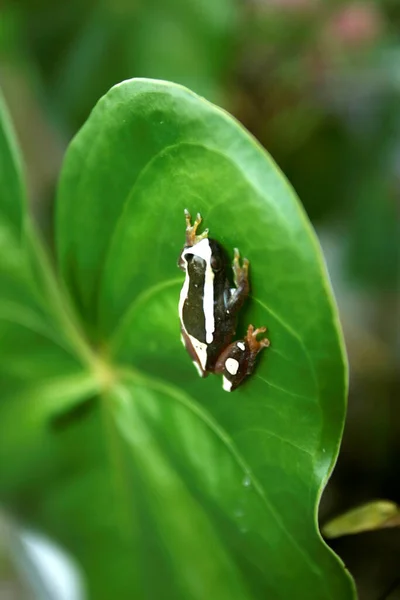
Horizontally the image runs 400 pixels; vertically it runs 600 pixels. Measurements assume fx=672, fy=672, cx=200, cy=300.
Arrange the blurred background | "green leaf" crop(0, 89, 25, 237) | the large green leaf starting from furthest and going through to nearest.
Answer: the blurred background, "green leaf" crop(0, 89, 25, 237), the large green leaf

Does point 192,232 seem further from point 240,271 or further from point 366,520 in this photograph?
point 366,520

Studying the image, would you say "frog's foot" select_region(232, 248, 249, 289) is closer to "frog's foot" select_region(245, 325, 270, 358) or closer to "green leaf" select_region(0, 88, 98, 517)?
"frog's foot" select_region(245, 325, 270, 358)

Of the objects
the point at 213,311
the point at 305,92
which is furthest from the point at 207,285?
the point at 305,92

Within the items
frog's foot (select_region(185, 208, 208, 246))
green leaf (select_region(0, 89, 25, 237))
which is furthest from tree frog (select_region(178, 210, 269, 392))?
green leaf (select_region(0, 89, 25, 237))

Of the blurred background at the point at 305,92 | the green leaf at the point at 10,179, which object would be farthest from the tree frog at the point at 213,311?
the blurred background at the point at 305,92

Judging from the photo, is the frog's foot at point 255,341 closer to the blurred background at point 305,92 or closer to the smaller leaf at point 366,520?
the smaller leaf at point 366,520

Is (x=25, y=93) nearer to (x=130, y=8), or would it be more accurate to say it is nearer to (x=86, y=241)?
(x=130, y=8)

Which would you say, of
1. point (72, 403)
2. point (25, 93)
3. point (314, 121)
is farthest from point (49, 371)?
point (25, 93)
